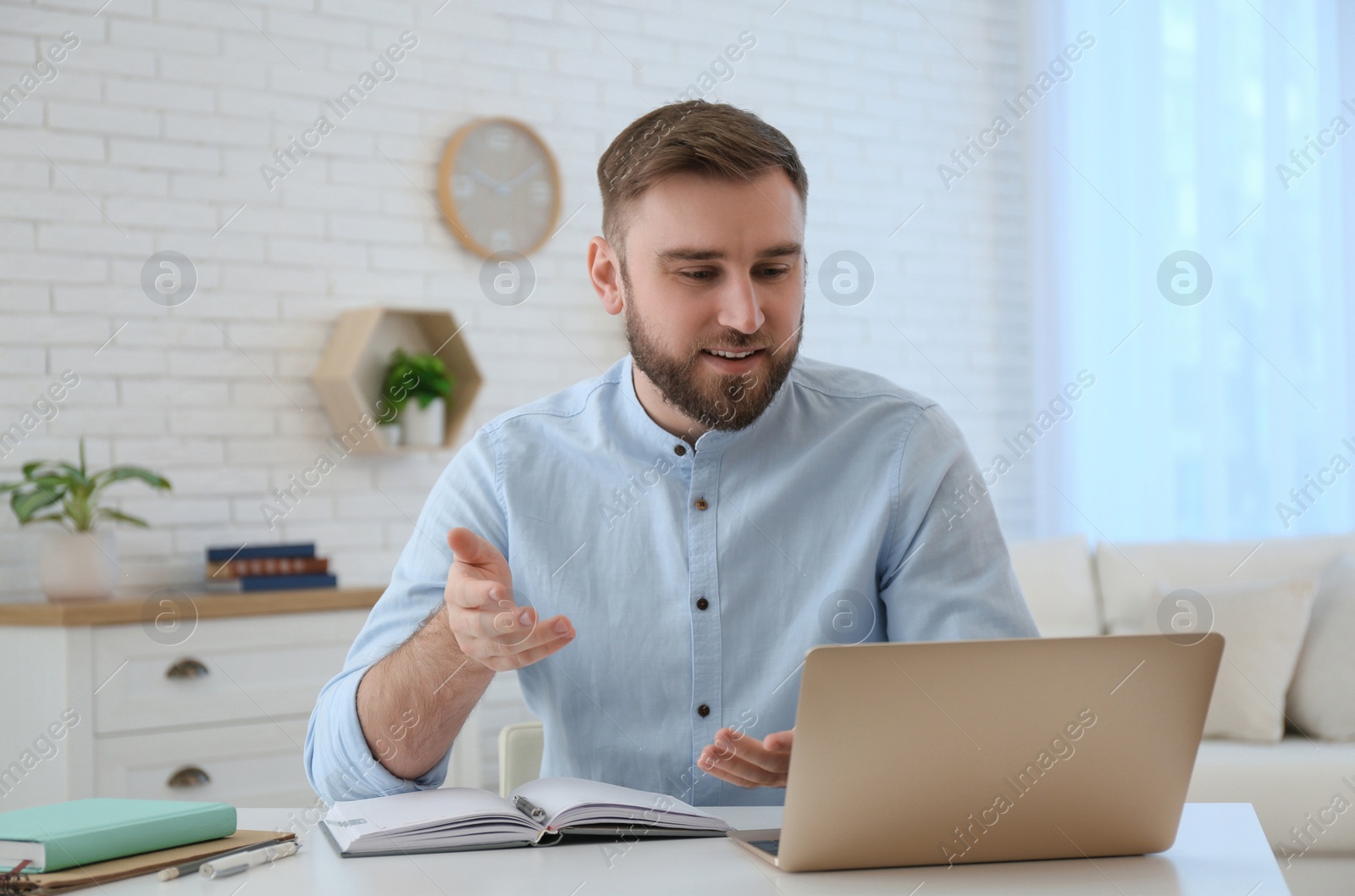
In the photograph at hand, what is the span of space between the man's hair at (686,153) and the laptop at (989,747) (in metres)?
0.84

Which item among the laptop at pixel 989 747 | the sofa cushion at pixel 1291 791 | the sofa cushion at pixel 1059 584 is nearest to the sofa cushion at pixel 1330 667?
the sofa cushion at pixel 1291 791

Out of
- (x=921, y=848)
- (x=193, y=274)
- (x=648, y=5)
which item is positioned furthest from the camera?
(x=648, y=5)

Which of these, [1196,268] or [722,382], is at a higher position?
[1196,268]

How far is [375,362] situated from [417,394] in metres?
0.15

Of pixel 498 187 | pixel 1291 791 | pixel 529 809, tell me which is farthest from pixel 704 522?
pixel 498 187

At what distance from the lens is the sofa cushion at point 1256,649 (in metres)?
3.18

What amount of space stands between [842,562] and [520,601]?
0.44 m

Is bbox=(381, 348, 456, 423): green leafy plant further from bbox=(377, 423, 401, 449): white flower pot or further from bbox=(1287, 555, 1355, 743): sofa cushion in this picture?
bbox=(1287, 555, 1355, 743): sofa cushion

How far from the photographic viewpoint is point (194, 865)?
1.15 meters

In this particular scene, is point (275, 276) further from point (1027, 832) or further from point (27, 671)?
point (1027, 832)

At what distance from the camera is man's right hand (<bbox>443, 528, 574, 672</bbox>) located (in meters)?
1.23

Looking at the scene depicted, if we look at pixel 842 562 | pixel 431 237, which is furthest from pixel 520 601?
pixel 431 237

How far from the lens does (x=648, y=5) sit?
441 centimetres

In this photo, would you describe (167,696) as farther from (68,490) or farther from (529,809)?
(529,809)
